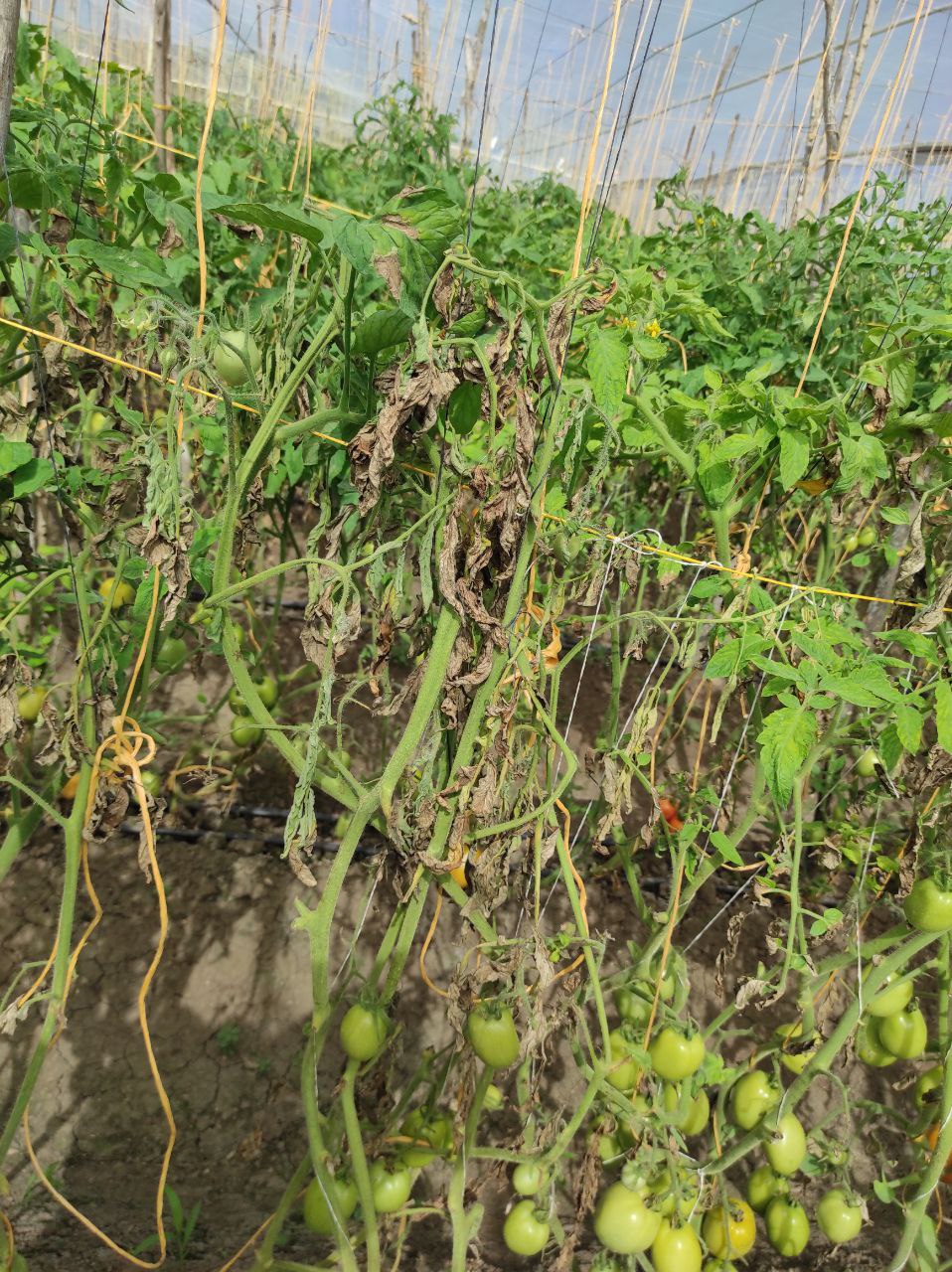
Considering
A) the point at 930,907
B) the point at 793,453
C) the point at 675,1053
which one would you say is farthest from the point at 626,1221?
the point at 793,453

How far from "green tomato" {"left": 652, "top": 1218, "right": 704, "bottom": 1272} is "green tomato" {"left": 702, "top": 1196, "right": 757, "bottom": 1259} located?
12cm

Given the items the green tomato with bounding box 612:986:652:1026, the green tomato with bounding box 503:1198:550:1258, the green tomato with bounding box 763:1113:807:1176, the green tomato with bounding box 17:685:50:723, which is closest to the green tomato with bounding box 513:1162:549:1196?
the green tomato with bounding box 503:1198:550:1258

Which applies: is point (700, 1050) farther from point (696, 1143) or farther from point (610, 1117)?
point (696, 1143)

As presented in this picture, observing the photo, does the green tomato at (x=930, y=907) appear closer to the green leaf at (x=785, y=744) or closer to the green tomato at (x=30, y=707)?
the green leaf at (x=785, y=744)

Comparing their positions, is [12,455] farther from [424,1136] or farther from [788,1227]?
[788,1227]

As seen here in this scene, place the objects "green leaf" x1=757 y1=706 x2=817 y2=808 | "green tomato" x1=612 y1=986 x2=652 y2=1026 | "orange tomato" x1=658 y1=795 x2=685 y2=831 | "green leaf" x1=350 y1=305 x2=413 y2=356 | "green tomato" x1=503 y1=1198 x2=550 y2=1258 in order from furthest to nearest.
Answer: "orange tomato" x1=658 y1=795 x2=685 y2=831
"green tomato" x1=612 y1=986 x2=652 y2=1026
"green tomato" x1=503 y1=1198 x2=550 y2=1258
"green leaf" x1=757 y1=706 x2=817 y2=808
"green leaf" x1=350 y1=305 x2=413 y2=356

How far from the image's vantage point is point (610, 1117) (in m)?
1.26

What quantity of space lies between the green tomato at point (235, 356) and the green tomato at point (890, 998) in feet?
4.24

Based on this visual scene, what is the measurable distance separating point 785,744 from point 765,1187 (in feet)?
3.05

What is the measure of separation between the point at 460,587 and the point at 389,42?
8.96 metres

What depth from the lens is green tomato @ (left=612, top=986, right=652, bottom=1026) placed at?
1.32 metres

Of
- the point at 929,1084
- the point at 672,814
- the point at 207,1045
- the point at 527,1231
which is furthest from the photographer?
the point at 672,814

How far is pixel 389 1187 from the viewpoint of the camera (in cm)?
117

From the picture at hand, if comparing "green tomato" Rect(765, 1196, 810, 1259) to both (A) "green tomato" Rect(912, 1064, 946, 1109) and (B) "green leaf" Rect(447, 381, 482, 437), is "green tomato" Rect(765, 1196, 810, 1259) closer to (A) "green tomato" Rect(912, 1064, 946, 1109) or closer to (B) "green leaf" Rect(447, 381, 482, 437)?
(A) "green tomato" Rect(912, 1064, 946, 1109)
